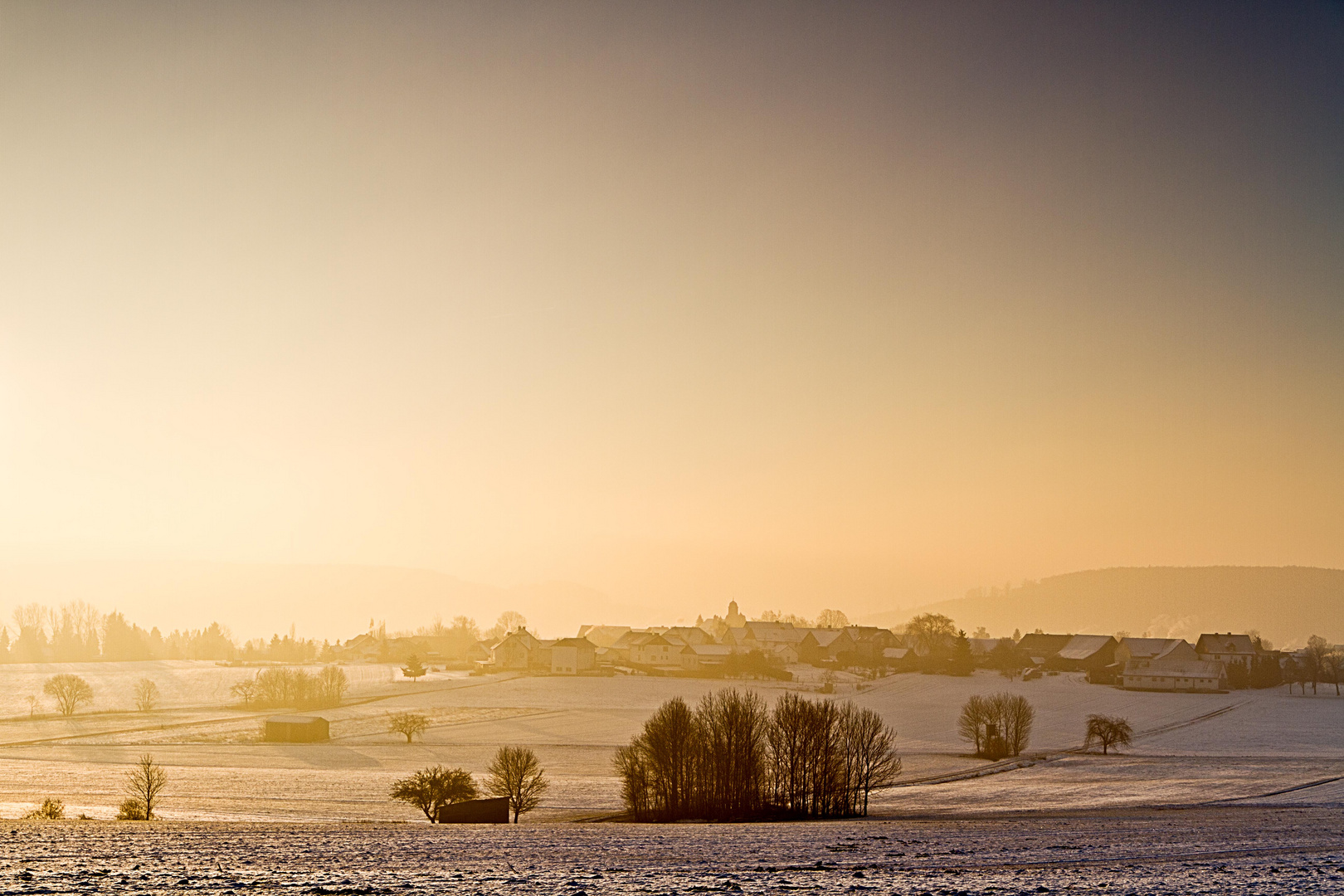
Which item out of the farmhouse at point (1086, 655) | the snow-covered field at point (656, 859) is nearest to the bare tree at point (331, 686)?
the snow-covered field at point (656, 859)

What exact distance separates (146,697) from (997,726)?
9444cm

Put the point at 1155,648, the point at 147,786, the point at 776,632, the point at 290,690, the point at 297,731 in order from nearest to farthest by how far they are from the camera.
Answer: the point at 147,786
the point at 297,731
the point at 290,690
the point at 1155,648
the point at 776,632

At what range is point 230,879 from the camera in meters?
14.2

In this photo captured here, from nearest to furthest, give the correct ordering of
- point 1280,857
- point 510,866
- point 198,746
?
point 510,866 < point 1280,857 < point 198,746

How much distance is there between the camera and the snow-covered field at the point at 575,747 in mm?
44375

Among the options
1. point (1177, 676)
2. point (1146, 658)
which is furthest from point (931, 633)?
point (1177, 676)

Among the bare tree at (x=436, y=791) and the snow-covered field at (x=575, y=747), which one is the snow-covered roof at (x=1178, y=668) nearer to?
the snow-covered field at (x=575, y=747)

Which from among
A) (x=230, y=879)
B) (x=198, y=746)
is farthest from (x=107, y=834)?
(x=198, y=746)

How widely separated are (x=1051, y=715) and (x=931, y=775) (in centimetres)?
4388

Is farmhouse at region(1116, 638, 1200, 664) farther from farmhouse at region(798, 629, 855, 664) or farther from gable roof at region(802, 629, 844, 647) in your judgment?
gable roof at region(802, 629, 844, 647)

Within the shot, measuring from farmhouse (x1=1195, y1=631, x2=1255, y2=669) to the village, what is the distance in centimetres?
23

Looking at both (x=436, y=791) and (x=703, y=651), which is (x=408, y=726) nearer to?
(x=436, y=791)

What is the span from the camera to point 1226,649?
13900 centimetres

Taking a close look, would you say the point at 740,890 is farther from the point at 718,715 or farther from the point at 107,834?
the point at 718,715
